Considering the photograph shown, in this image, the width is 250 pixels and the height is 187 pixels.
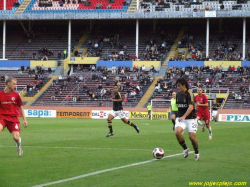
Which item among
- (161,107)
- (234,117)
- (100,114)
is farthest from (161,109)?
(234,117)

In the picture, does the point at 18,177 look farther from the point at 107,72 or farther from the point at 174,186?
the point at 107,72

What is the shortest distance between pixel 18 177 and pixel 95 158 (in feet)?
12.6

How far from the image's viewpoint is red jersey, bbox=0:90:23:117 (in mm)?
13328

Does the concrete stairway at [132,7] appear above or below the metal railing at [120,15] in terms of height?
above

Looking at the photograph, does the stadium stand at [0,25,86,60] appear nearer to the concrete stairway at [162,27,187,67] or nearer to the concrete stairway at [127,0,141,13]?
the concrete stairway at [127,0,141,13]

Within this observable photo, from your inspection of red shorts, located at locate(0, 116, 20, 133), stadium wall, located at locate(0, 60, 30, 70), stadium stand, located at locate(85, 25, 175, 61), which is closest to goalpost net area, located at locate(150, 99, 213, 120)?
stadium stand, located at locate(85, 25, 175, 61)

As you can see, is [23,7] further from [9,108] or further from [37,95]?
[9,108]

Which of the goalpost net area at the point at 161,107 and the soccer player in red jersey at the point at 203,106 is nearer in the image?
the soccer player in red jersey at the point at 203,106

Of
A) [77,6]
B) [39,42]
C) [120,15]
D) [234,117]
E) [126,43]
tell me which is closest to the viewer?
[234,117]

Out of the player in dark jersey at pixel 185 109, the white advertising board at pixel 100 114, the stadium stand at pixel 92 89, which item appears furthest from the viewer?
the stadium stand at pixel 92 89

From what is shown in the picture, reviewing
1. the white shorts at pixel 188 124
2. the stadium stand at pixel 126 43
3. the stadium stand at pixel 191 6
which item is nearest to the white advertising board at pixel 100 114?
the stadium stand at pixel 126 43

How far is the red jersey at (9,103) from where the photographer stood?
525 inches

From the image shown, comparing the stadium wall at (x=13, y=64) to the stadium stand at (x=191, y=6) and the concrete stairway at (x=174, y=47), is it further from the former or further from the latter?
the concrete stairway at (x=174, y=47)

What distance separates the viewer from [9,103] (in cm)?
1337
